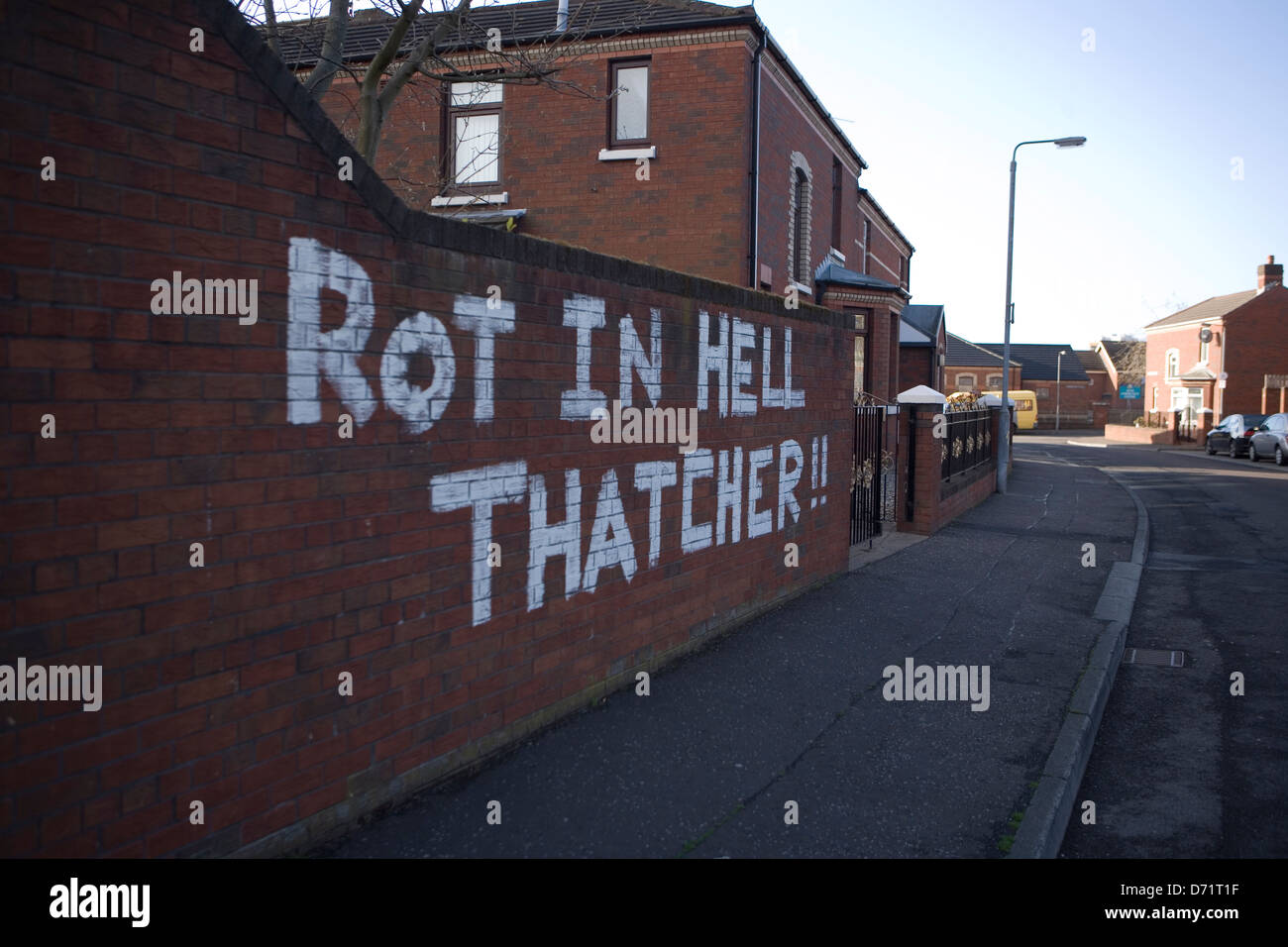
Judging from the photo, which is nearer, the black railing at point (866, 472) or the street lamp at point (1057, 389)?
the black railing at point (866, 472)

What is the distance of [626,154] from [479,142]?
290 cm

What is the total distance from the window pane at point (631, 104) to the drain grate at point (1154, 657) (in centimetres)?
1140

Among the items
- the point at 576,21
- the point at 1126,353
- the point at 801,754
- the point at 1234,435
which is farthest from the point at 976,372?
the point at 801,754

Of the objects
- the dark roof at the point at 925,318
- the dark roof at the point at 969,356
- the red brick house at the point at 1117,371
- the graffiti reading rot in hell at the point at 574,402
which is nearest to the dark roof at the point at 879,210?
the dark roof at the point at 925,318

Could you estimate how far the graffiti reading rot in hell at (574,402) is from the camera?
3967mm

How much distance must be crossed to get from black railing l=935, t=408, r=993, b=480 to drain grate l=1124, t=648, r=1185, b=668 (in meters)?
5.59

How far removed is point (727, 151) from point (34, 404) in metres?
13.9

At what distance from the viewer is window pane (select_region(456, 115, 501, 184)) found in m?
16.8

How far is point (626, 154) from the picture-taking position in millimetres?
15945

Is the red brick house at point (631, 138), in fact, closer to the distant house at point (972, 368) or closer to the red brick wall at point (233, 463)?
the red brick wall at point (233, 463)

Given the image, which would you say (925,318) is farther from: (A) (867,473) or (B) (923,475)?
(A) (867,473)

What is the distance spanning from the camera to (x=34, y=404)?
2.89 meters

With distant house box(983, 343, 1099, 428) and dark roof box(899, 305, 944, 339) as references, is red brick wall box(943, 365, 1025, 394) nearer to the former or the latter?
distant house box(983, 343, 1099, 428)

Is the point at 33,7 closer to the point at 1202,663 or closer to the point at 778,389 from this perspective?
the point at 778,389
